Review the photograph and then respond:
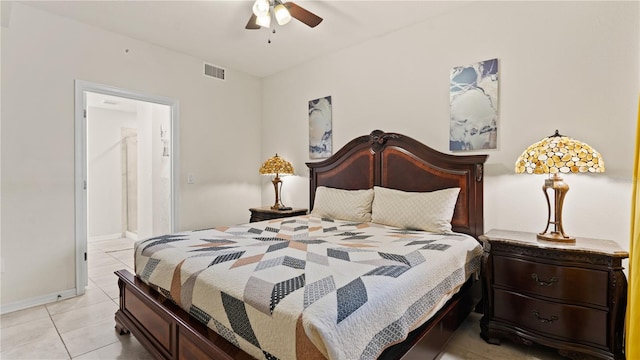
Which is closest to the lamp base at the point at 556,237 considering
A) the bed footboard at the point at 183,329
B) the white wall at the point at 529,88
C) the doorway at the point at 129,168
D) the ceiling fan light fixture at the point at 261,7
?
the white wall at the point at 529,88

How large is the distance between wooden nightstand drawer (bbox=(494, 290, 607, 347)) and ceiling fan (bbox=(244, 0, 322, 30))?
253 cm

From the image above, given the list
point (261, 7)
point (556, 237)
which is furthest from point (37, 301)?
point (556, 237)

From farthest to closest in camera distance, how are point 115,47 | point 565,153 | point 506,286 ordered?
point 115,47
point 506,286
point 565,153

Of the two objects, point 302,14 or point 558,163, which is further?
point 302,14

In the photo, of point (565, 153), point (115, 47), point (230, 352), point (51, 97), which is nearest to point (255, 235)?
point (230, 352)

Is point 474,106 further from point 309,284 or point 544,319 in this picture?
point 309,284

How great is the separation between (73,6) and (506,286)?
430cm

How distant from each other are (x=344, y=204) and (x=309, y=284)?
6.26 feet

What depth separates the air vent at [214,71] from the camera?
4082 millimetres

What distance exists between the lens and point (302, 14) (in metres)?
2.43

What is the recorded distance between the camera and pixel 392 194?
2.92 meters

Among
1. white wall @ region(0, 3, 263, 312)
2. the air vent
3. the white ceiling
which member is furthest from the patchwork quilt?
the air vent

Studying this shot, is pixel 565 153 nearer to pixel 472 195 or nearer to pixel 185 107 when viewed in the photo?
pixel 472 195

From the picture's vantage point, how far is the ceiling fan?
7.46ft
